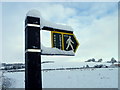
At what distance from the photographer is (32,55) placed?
259cm

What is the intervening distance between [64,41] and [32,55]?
2.31 ft

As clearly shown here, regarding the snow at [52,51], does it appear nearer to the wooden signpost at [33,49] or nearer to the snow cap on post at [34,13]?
the wooden signpost at [33,49]

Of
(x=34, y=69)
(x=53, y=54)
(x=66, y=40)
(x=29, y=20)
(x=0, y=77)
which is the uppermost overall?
(x=29, y=20)

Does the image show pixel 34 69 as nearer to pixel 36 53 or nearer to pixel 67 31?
pixel 36 53

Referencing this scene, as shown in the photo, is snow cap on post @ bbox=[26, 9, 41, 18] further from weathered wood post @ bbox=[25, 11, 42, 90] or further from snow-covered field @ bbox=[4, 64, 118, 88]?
snow-covered field @ bbox=[4, 64, 118, 88]

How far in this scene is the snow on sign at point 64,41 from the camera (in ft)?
9.38

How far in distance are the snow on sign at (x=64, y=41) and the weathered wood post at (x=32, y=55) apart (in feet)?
1.08

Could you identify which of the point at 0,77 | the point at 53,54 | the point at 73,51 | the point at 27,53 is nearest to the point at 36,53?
the point at 27,53

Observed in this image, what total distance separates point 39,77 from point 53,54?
48cm

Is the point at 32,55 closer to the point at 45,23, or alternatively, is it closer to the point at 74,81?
the point at 45,23

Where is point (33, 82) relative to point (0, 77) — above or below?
above

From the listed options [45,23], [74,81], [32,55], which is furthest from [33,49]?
[74,81]

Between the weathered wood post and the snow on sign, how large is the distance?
331 mm

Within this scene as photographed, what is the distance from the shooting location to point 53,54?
2.81 metres
